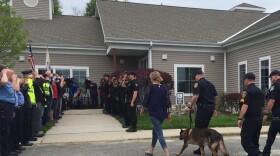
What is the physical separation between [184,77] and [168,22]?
4.30 m

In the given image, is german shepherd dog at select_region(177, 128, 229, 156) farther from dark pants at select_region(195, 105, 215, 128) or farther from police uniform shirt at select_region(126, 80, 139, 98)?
police uniform shirt at select_region(126, 80, 139, 98)

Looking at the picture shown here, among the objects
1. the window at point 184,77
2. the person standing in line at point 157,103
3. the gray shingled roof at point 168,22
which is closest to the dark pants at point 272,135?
the person standing in line at point 157,103

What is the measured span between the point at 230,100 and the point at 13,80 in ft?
32.9

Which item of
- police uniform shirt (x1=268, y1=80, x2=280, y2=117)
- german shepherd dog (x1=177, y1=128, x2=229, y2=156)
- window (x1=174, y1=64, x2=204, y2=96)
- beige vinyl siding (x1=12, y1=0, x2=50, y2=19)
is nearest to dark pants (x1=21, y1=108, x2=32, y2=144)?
german shepherd dog (x1=177, y1=128, x2=229, y2=156)

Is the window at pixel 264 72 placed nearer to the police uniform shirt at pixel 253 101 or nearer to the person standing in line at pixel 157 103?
the police uniform shirt at pixel 253 101

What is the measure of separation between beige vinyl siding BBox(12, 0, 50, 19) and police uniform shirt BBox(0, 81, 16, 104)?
15.8m

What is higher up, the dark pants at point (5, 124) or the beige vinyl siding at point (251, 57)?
the beige vinyl siding at point (251, 57)

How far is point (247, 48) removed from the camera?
50.2 ft

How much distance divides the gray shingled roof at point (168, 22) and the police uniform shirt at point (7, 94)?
9.54 m

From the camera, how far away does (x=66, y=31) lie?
1956cm

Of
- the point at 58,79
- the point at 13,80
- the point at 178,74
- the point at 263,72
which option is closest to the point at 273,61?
the point at 263,72

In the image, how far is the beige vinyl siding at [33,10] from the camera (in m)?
20.6

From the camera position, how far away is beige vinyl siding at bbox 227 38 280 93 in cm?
1330

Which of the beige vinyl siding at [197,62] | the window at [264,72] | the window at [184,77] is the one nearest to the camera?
the window at [264,72]
